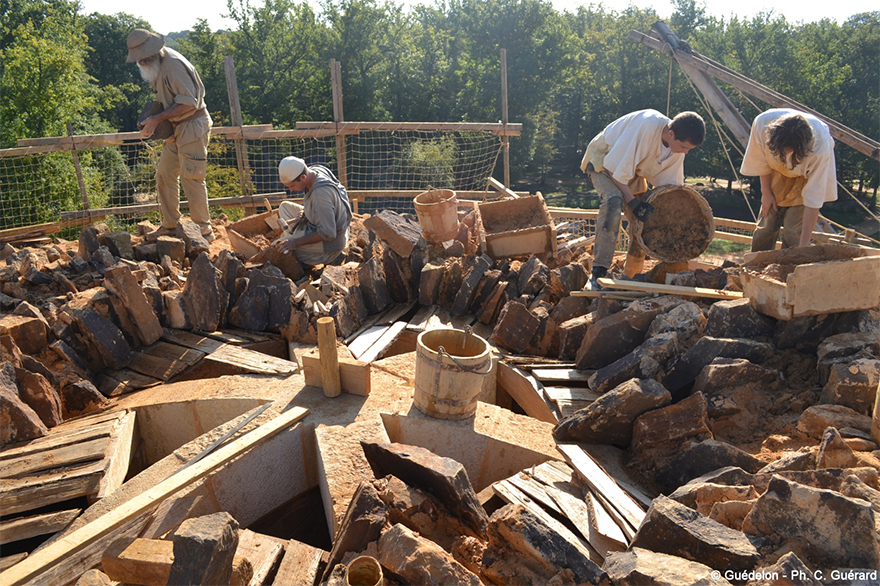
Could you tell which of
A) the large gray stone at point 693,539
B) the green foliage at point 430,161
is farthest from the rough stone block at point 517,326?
the green foliage at point 430,161

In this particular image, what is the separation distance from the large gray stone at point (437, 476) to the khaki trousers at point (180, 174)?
4.18 metres

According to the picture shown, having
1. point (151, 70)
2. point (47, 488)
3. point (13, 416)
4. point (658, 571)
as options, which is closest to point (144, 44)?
point (151, 70)

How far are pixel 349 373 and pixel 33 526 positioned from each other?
1.94 meters

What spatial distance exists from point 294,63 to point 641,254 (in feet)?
93.1

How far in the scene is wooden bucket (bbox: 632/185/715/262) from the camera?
197 inches

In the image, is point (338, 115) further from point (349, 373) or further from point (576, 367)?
point (576, 367)

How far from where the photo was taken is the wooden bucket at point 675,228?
501 centimetres

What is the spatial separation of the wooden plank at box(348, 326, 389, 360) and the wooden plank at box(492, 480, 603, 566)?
6.32 feet

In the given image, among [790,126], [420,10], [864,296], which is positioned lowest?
[864,296]

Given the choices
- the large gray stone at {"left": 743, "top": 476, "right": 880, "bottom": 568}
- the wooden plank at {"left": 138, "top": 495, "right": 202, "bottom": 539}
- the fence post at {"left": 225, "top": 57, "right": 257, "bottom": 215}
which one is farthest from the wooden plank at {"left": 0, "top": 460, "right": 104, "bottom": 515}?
the fence post at {"left": 225, "top": 57, "right": 257, "bottom": 215}

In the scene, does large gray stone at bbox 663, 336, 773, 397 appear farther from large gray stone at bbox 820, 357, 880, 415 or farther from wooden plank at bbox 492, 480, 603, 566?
wooden plank at bbox 492, 480, 603, 566

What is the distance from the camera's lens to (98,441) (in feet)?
11.6

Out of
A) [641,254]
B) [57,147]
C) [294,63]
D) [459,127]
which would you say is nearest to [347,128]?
[459,127]

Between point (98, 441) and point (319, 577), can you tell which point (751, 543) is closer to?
point (319, 577)
